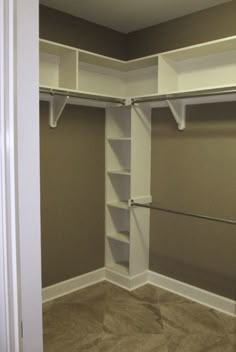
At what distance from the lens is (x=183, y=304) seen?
10.0 ft

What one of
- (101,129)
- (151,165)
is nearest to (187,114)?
(151,165)

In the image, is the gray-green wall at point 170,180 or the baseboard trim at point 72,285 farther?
the baseboard trim at point 72,285

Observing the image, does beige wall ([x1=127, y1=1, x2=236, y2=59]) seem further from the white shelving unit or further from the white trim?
the white trim

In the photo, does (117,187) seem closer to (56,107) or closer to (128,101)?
(128,101)

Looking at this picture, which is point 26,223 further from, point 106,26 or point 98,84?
point 106,26

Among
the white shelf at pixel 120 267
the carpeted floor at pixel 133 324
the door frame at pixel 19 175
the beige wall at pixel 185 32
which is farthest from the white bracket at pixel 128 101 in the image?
the door frame at pixel 19 175

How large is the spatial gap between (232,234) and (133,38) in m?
2.13

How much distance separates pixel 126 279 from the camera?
337 centimetres

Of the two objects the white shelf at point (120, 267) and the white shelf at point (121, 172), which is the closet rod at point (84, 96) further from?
the white shelf at point (120, 267)

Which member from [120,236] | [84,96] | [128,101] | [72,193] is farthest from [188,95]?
[120,236]

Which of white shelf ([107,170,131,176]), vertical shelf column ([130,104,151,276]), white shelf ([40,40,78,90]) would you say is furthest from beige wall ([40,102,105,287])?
vertical shelf column ([130,104,151,276])

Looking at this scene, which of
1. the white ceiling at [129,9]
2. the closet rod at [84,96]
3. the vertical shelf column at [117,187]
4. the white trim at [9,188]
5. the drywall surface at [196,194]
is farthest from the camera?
the vertical shelf column at [117,187]

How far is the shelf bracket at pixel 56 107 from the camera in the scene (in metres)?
2.85

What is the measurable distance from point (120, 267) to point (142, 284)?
280 mm
